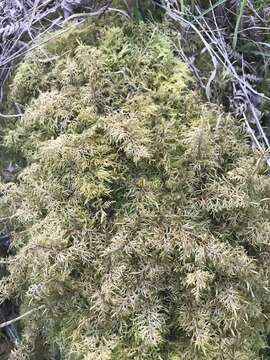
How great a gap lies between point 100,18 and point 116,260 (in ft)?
2.33

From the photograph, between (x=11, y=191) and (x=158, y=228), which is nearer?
(x=158, y=228)

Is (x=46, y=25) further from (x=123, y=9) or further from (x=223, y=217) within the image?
(x=223, y=217)

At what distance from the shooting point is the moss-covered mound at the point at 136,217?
1.15 meters

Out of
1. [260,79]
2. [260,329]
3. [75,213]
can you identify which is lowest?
[260,329]

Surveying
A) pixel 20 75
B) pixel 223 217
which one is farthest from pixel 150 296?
pixel 20 75

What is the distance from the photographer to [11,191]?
4.41ft

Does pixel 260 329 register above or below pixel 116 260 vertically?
below

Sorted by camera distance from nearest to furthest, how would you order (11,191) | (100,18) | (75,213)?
(75,213), (11,191), (100,18)

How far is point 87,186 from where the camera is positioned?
123 centimetres

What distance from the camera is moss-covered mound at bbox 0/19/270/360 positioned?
1149 millimetres

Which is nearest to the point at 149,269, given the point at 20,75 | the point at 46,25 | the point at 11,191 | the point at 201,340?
the point at 201,340

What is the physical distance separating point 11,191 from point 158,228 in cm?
42

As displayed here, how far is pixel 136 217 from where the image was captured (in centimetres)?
120

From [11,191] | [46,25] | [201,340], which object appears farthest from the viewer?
[46,25]
